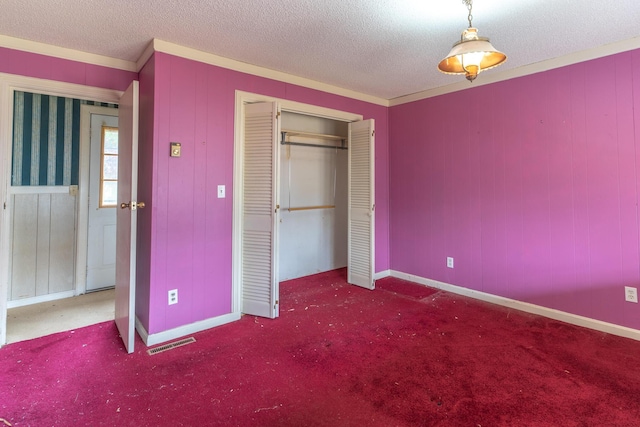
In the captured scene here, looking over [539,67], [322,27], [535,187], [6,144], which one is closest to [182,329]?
[6,144]

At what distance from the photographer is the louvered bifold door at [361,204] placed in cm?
378

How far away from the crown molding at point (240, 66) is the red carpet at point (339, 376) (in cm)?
228

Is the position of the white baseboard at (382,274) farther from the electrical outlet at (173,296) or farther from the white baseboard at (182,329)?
the electrical outlet at (173,296)

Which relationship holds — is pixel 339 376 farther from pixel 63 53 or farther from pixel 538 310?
pixel 63 53

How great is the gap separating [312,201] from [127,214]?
2.46 m

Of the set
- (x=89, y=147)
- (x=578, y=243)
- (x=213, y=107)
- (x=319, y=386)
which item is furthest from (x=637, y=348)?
(x=89, y=147)

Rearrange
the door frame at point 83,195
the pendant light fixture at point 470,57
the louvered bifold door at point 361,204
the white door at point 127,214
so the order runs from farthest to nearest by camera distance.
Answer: the louvered bifold door at point 361,204 < the door frame at point 83,195 < the white door at point 127,214 < the pendant light fixture at point 470,57

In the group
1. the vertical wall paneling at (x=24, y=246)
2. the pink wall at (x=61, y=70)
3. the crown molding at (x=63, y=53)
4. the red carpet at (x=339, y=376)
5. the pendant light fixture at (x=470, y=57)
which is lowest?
the red carpet at (x=339, y=376)

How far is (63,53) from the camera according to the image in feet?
8.35

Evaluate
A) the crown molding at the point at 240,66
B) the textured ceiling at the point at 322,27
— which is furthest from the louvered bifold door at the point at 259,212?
the textured ceiling at the point at 322,27

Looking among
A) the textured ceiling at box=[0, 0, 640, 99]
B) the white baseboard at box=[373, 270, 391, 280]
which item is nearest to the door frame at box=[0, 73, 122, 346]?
the textured ceiling at box=[0, 0, 640, 99]

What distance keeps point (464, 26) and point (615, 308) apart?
2.55m

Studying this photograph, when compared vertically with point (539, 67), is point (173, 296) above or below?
below

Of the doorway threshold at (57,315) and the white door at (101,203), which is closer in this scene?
the doorway threshold at (57,315)
